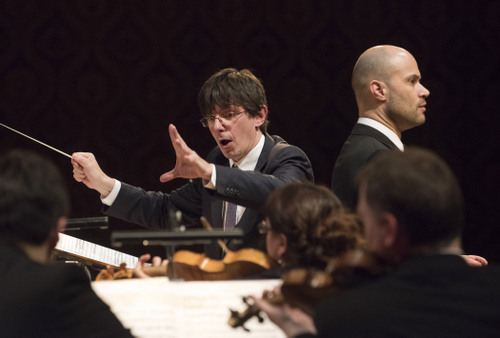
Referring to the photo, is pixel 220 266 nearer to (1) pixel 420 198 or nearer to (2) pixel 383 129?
(1) pixel 420 198

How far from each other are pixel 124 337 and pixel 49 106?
3294 millimetres

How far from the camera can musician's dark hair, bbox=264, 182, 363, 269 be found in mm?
1783

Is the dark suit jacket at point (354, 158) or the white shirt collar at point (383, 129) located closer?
the dark suit jacket at point (354, 158)

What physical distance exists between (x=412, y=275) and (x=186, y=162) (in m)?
1.26

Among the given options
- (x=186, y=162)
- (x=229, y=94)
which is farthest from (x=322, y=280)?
(x=229, y=94)

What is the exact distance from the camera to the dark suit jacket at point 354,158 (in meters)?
2.66

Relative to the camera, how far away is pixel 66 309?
54.7 inches

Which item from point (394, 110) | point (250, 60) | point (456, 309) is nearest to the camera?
point (456, 309)

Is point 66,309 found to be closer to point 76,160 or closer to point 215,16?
point 76,160

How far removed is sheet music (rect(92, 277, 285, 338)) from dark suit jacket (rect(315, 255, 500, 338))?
342mm

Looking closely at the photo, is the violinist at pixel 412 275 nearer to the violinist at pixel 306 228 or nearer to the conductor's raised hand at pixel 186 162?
the violinist at pixel 306 228

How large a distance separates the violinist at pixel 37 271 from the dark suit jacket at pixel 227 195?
1.14 metres

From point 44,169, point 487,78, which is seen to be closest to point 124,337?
point 44,169

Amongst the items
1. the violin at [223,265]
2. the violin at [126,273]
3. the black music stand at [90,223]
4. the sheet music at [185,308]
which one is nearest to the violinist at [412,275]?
the sheet music at [185,308]
